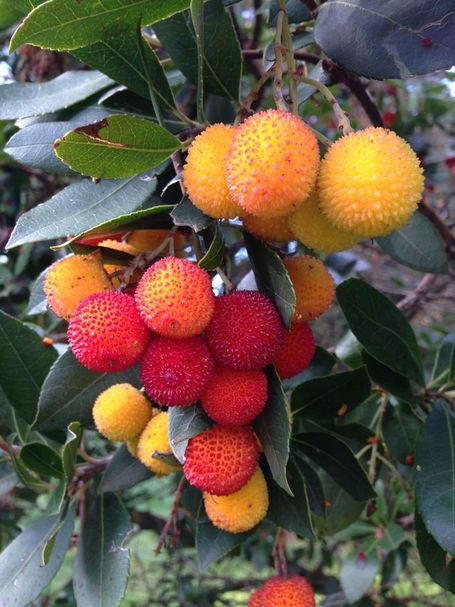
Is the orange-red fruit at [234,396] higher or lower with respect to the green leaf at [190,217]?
lower

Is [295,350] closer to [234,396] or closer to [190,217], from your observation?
[234,396]

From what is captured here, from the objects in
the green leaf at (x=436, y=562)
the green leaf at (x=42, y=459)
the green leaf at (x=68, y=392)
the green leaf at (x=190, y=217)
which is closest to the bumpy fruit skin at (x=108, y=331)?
the green leaf at (x=190, y=217)

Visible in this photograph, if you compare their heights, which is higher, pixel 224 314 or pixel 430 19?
pixel 430 19

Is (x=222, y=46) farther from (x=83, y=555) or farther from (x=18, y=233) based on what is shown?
(x=83, y=555)

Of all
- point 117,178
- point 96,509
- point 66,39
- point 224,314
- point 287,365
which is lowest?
point 96,509

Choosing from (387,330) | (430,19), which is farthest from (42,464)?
(430,19)

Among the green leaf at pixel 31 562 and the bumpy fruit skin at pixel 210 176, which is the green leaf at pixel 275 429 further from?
the green leaf at pixel 31 562
